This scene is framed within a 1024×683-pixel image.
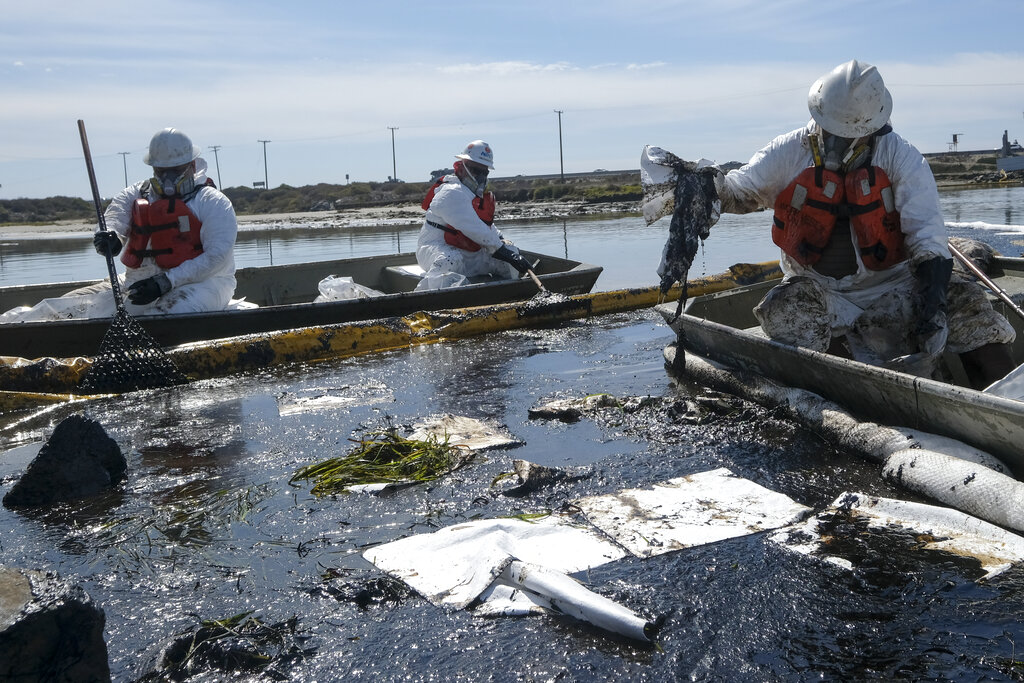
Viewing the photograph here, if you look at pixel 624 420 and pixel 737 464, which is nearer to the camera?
pixel 737 464

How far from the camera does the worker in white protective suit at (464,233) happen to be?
33.5 ft

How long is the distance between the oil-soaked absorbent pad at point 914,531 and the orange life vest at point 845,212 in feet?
7.01

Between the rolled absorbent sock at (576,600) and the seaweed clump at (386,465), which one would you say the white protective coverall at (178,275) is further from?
the rolled absorbent sock at (576,600)

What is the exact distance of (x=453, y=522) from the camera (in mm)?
4418

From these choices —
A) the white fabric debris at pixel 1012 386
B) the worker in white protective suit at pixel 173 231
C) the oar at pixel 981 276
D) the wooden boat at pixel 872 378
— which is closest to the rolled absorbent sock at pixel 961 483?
the wooden boat at pixel 872 378

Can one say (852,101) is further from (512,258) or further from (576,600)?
(512,258)

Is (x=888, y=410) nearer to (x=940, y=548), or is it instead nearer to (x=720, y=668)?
(x=940, y=548)

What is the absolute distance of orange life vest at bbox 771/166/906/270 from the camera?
5.74m

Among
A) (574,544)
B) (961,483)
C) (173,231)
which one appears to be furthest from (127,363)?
(961,483)

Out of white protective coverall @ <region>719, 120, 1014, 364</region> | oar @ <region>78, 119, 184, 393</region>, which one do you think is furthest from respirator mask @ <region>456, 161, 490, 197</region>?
white protective coverall @ <region>719, 120, 1014, 364</region>

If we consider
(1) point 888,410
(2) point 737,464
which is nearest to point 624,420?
(2) point 737,464

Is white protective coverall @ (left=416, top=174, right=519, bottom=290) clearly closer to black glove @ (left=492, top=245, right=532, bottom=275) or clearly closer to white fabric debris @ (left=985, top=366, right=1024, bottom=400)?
black glove @ (left=492, top=245, right=532, bottom=275)

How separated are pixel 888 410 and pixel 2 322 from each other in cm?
733

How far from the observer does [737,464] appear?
511cm
